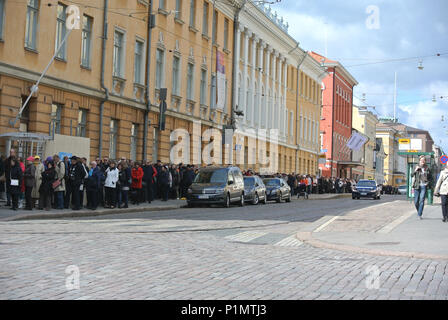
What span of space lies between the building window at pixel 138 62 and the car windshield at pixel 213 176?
20.9ft

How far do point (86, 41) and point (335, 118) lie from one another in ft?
212

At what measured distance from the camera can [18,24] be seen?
2431cm

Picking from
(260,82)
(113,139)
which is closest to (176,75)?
(113,139)

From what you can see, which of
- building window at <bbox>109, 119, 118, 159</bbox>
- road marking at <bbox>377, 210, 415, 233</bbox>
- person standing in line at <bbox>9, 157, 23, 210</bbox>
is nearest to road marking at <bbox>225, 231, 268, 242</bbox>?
road marking at <bbox>377, 210, 415, 233</bbox>

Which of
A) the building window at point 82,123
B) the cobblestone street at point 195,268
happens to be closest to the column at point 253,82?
the building window at point 82,123

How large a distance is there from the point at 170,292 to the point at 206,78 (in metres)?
36.6

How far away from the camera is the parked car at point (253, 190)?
3482cm

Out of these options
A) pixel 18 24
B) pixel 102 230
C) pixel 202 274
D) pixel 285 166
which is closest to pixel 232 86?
pixel 285 166

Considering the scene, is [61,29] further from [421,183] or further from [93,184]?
[421,183]

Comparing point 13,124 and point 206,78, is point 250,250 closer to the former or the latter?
point 13,124

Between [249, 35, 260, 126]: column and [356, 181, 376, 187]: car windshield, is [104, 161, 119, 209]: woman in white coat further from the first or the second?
[356, 181, 376, 187]: car windshield

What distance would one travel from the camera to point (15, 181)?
20578mm

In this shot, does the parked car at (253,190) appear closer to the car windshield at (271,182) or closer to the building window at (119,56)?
the car windshield at (271,182)

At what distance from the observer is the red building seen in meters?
87.6
